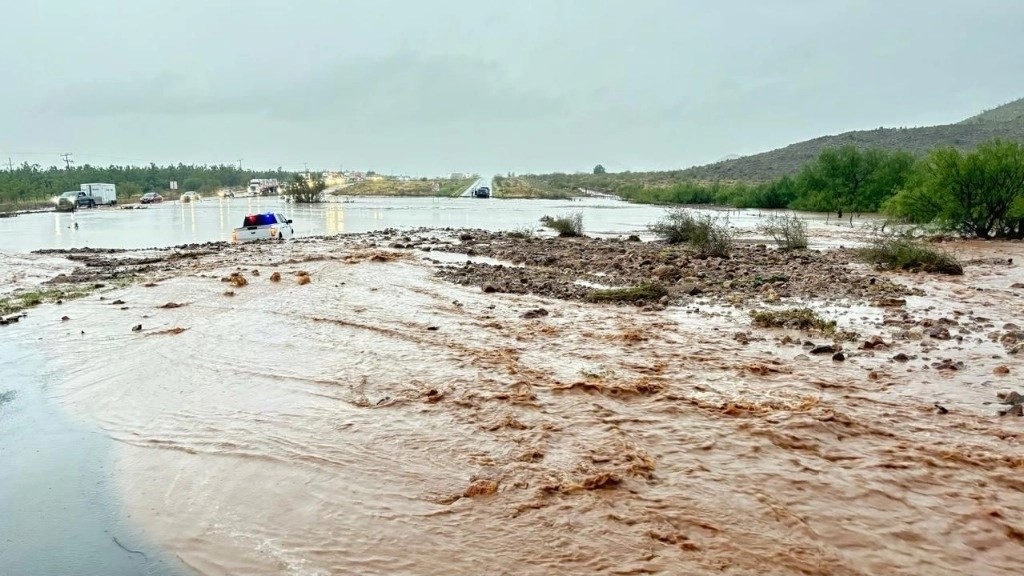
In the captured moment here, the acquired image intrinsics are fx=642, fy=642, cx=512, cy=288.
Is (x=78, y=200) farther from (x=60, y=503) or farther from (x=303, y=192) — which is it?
(x=60, y=503)

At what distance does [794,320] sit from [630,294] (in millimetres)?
4017

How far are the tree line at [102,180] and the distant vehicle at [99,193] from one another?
1337cm

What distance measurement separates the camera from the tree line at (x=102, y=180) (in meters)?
108

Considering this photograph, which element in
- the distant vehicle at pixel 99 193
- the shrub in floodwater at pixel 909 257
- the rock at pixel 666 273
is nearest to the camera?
the rock at pixel 666 273

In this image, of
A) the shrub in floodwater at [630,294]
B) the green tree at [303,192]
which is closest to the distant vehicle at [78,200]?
the green tree at [303,192]

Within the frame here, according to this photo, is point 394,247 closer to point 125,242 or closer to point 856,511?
point 125,242

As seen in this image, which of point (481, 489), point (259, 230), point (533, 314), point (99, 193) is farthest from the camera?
point (99, 193)

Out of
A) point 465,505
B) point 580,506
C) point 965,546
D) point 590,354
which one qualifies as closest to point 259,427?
point 465,505

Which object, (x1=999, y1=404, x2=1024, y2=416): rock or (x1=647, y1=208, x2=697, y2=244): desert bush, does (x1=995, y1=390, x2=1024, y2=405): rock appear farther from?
(x1=647, y1=208, x2=697, y2=244): desert bush

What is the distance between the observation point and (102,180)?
150 m

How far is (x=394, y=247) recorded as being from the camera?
3073cm

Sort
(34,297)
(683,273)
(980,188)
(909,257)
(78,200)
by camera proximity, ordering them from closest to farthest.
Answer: (34,297) → (683,273) → (909,257) → (980,188) → (78,200)

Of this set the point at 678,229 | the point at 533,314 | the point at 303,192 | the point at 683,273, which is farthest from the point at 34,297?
the point at 303,192

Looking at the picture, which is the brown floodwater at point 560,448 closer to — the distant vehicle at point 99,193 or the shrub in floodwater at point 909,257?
the shrub in floodwater at point 909,257
